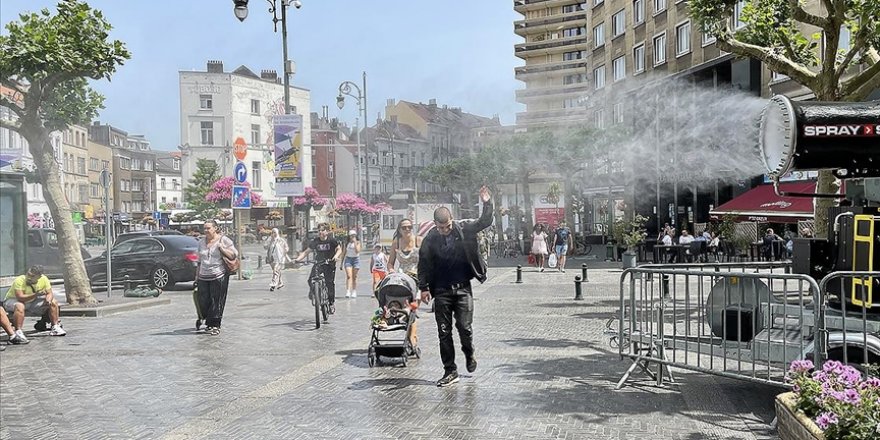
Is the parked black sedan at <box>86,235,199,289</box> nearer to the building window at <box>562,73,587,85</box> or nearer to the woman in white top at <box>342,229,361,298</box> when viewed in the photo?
the woman in white top at <box>342,229,361,298</box>

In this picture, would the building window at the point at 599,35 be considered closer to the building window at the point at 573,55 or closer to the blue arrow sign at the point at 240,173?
the blue arrow sign at the point at 240,173

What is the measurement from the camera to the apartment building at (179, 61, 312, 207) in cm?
5138

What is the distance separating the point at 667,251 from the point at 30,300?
19229 millimetres

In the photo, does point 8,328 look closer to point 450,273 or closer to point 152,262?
point 450,273

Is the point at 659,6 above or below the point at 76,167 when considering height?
above

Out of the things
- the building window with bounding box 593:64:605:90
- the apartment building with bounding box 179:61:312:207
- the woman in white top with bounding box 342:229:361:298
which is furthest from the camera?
the apartment building with bounding box 179:61:312:207

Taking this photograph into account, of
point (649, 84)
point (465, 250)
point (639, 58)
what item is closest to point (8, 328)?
point (465, 250)

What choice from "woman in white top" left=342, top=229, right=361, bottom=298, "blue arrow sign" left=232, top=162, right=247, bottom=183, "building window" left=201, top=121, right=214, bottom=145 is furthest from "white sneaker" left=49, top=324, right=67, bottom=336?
"building window" left=201, top=121, right=214, bottom=145

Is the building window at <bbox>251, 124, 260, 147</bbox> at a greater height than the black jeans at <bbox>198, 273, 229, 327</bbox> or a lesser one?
greater

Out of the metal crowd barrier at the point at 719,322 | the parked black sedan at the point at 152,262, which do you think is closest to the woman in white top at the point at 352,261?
the parked black sedan at the point at 152,262

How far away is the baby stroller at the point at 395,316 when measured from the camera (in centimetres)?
816

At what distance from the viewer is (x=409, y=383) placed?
7.13 m

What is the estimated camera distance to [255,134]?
54.1 metres

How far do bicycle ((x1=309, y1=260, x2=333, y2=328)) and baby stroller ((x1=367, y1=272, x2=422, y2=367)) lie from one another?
2554 mm
